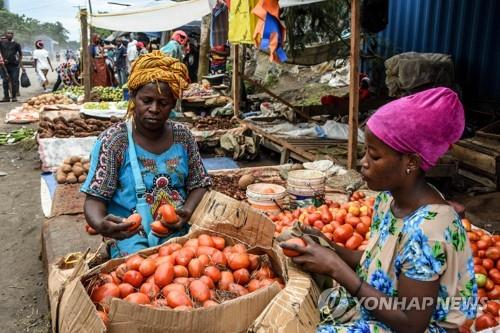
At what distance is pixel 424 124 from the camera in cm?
156

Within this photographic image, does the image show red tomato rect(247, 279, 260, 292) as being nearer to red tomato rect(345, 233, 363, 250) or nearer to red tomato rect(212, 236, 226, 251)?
red tomato rect(212, 236, 226, 251)

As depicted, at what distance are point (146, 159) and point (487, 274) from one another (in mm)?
2113

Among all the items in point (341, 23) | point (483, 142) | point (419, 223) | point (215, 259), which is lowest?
point (483, 142)

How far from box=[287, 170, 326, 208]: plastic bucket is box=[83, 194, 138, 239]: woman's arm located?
2308 mm

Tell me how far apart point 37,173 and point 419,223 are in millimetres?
7404

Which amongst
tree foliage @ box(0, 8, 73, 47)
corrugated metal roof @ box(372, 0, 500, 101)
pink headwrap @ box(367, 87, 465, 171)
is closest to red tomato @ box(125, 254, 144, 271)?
pink headwrap @ box(367, 87, 465, 171)

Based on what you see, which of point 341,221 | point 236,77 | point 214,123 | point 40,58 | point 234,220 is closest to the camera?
point 234,220

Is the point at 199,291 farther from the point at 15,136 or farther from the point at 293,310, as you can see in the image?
the point at 15,136

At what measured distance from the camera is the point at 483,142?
6250 mm

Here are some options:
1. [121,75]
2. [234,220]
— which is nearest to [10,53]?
[121,75]

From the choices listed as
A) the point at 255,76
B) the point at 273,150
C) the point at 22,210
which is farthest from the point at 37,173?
the point at 255,76

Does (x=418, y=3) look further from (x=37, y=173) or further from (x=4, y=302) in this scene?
(x=4, y=302)

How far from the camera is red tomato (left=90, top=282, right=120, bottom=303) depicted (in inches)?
74.8

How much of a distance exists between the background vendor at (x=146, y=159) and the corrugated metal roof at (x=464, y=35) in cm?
632
